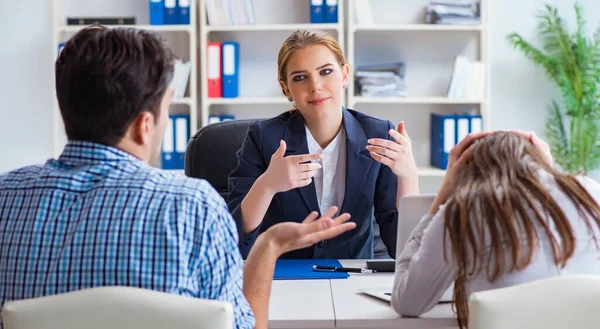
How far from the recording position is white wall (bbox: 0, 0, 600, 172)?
15.9 feet

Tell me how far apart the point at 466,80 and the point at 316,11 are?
2.95 feet

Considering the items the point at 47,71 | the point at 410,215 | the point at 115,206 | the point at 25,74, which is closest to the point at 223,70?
the point at 47,71

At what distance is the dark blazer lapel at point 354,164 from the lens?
98.8 inches

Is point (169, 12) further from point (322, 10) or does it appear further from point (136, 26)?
point (322, 10)

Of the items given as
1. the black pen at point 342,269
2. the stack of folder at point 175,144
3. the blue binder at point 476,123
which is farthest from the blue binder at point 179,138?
the black pen at point 342,269

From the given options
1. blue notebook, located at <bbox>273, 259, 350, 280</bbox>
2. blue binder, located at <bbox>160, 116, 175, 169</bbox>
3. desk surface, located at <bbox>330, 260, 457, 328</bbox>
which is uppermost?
blue binder, located at <bbox>160, 116, 175, 169</bbox>

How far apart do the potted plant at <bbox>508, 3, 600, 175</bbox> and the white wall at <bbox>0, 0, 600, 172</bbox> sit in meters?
0.09

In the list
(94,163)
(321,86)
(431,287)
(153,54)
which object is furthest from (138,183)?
(321,86)

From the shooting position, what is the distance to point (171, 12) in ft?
15.3

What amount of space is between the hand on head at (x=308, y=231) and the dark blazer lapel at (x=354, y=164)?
96 centimetres

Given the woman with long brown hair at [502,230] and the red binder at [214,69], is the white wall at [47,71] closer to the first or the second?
the red binder at [214,69]

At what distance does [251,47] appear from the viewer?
4883 mm

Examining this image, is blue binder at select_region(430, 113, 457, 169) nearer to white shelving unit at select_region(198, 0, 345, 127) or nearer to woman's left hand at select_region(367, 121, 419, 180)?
white shelving unit at select_region(198, 0, 345, 127)

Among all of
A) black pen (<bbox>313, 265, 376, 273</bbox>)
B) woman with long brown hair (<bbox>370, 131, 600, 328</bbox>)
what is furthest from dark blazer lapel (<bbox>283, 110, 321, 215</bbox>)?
woman with long brown hair (<bbox>370, 131, 600, 328</bbox>)
